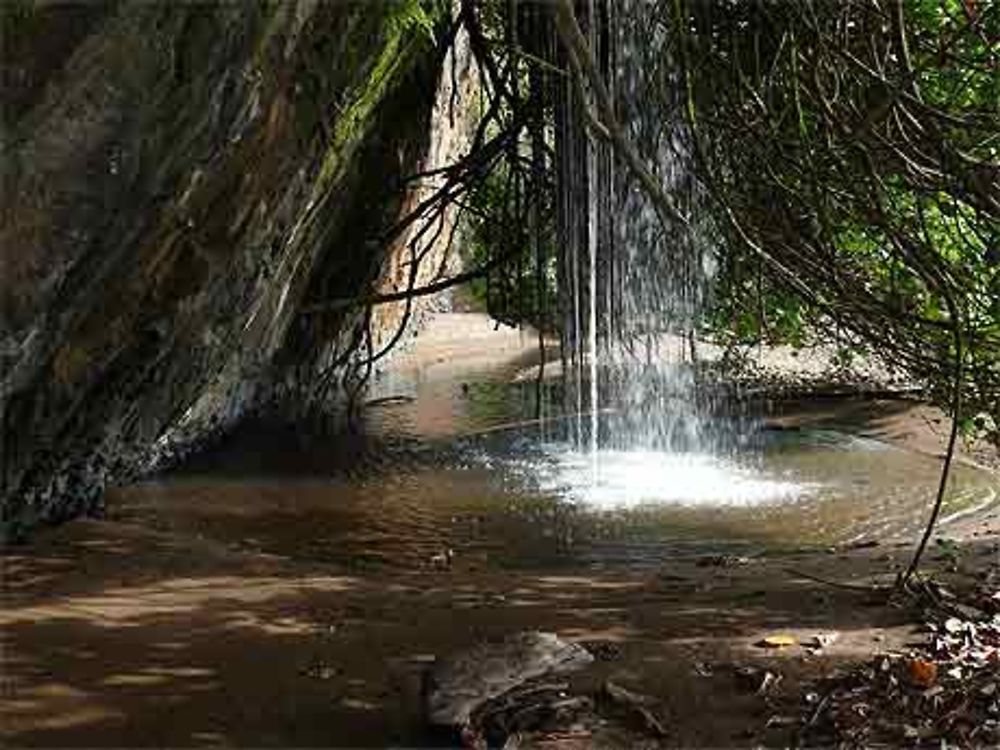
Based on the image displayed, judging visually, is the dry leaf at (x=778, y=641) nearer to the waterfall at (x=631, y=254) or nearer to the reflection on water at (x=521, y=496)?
the reflection on water at (x=521, y=496)

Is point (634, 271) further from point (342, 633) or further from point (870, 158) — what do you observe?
point (342, 633)

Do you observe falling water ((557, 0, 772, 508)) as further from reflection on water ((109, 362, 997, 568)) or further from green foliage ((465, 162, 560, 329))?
green foliage ((465, 162, 560, 329))

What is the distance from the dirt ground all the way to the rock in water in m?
0.07

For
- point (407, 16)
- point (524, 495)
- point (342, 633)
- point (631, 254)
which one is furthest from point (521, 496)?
point (342, 633)

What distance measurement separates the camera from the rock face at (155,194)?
3736 millimetres

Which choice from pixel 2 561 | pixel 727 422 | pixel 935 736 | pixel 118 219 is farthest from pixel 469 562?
pixel 727 422

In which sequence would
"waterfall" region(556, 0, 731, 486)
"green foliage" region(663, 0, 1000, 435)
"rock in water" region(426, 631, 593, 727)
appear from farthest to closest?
"waterfall" region(556, 0, 731, 486), "green foliage" region(663, 0, 1000, 435), "rock in water" region(426, 631, 593, 727)

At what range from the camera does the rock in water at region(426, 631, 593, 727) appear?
11.3 feet

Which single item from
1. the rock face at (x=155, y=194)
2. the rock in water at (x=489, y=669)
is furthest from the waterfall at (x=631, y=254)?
the rock in water at (x=489, y=669)

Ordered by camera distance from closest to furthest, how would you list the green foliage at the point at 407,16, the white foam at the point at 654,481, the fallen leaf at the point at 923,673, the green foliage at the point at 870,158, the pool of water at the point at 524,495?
the fallen leaf at the point at 923,673, the green foliage at the point at 870,158, the green foliage at the point at 407,16, the pool of water at the point at 524,495, the white foam at the point at 654,481

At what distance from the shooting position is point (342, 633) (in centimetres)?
418

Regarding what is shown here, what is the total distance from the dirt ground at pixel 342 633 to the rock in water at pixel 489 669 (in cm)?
7

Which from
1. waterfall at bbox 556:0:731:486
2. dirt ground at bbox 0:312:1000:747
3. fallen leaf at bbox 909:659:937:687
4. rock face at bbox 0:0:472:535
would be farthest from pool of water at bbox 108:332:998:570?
fallen leaf at bbox 909:659:937:687

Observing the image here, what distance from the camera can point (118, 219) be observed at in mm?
4148
